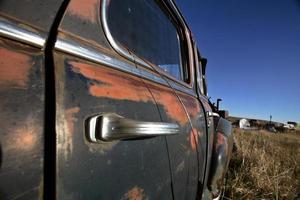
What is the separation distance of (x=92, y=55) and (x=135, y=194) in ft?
1.68

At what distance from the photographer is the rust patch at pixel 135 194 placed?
3.74ft

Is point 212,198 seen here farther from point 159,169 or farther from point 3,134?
point 3,134

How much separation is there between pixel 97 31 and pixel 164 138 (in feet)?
1.85

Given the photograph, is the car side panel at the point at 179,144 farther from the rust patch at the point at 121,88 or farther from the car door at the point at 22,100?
the car door at the point at 22,100

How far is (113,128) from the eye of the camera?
1015 mm

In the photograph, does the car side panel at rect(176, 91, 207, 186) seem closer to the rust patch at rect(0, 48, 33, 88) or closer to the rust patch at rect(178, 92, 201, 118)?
the rust patch at rect(178, 92, 201, 118)

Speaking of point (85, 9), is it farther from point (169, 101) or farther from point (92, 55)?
point (169, 101)

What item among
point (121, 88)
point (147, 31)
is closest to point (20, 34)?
→ point (121, 88)

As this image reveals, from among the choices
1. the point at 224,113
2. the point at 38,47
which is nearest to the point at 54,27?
the point at 38,47

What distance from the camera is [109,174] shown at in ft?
3.42

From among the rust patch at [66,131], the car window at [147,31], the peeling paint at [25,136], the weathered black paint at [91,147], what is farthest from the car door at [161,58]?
the peeling paint at [25,136]

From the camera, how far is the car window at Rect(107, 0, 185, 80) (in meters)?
1.41

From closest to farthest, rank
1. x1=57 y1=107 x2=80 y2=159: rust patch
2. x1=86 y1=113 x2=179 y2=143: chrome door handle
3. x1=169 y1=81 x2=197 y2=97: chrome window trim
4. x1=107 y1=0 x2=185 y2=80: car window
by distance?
x1=57 y1=107 x2=80 y2=159: rust patch < x1=86 y1=113 x2=179 y2=143: chrome door handle < x1=107 y1=0 x2=185 y2=80: car window < x1=169 y1=81 x2=197 y2=97: chrome window trim

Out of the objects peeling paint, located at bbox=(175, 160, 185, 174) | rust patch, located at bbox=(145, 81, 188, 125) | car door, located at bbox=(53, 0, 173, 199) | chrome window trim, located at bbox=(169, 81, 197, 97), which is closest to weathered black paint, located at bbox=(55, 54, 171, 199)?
car door, located at bbox=(53, 0, 173, 199)
